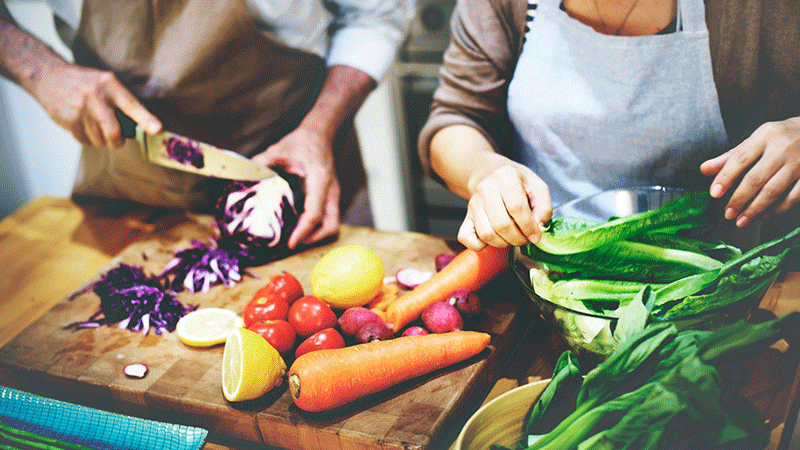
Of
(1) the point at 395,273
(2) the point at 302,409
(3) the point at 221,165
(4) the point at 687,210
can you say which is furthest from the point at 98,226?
(4) the point at 687,210

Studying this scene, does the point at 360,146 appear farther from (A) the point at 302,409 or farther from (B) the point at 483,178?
(A) the point at 302,409

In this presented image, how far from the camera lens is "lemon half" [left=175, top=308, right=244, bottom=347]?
0.90 metres

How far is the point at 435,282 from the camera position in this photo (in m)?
0.95

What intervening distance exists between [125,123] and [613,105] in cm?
97

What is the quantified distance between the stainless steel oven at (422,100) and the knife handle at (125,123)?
89 centimetres

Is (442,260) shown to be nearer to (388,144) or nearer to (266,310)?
(266,310)

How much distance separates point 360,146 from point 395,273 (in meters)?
0.64

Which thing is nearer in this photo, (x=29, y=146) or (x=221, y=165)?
(x=221, y=165)

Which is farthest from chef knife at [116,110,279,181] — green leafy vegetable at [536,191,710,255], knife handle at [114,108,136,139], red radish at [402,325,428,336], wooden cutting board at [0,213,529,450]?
green leafy vegetable at [536,191,710,255]

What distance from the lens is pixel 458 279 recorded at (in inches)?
36.9

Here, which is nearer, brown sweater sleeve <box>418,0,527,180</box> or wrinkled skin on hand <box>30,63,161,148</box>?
brown sweater sleeve <box>418,0,527,180</box>

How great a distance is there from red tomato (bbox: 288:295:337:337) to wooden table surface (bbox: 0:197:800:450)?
0.19 m

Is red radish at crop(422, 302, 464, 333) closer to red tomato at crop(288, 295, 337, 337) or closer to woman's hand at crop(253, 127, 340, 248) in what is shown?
red tomato at crop(288, 295, 337, 337)

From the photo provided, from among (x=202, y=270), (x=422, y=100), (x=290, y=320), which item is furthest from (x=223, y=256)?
(x=422, y=100)
